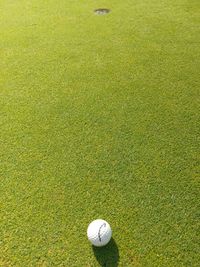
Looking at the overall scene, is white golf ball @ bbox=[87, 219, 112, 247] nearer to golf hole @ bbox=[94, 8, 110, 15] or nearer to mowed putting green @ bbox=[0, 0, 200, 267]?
mowed putting green @ bbox=[0, 0, 200, 267]

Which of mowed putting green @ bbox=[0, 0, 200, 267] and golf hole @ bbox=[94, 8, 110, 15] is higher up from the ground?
golf hole @ bbox=[94, 8, 110, 15]

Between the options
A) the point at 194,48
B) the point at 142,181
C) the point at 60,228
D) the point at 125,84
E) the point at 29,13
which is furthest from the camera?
Answer: the point at 29,13

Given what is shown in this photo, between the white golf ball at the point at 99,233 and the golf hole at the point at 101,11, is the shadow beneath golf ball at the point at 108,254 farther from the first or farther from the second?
the golf hole at the point at 101,11

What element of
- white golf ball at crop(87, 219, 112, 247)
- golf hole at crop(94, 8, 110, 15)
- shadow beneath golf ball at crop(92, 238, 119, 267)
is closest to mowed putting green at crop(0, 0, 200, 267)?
shadow beneath golf ball at crop(92, 238, 119, 267)

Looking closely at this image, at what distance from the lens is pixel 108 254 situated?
8.93 feet

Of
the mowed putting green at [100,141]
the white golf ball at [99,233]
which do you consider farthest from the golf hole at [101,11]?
the white golf ball at [99,233]

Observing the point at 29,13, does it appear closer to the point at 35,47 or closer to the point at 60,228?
the point at 35,47

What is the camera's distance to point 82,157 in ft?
11.9

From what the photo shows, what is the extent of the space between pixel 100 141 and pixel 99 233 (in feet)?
4.48

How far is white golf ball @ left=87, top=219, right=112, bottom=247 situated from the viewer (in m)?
2.65

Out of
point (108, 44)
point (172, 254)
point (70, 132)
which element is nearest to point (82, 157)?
point (70, 132)

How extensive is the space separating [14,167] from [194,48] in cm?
364

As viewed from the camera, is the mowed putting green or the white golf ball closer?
the white golf ball

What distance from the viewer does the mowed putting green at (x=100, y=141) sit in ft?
9.27
